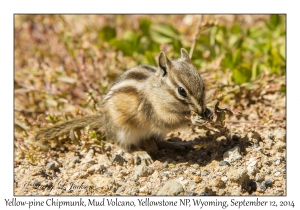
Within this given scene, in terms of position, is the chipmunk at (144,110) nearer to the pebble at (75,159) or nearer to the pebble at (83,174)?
the pebble at (75,159)

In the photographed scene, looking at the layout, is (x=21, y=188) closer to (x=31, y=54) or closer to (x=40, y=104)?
(x=40, y=104)

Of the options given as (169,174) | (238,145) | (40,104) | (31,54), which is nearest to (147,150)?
(169,174)

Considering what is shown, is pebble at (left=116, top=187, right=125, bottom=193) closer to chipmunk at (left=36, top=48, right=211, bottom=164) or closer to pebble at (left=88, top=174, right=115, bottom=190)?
pebble at (left=88, top=174, right=115, bottom=190)

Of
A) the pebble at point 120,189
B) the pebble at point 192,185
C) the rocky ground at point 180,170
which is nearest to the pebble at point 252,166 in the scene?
the rocky ground at point 180,170

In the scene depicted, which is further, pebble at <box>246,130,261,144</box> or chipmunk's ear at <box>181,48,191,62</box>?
chipmunk's ear at <box>181,48,191,62</box>

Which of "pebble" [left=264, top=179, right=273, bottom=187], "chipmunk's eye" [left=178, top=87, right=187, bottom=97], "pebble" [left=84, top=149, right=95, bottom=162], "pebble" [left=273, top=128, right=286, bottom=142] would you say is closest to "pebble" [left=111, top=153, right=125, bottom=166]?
"pebble" [left=84, top=149, right=95, bottom=162]
